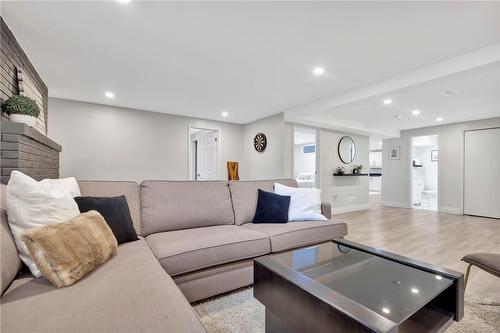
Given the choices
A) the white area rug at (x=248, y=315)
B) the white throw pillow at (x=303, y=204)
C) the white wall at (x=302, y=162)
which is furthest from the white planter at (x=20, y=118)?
the white wall at (x=302, y=162)

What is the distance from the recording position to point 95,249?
1.19m

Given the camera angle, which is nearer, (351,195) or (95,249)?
(95,249)

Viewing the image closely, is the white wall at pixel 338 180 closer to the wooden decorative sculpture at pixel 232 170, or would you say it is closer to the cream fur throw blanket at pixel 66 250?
the wooden decorative sculpture at pixel 232 170

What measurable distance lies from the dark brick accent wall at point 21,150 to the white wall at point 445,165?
756 centimetres

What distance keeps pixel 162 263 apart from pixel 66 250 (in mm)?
565

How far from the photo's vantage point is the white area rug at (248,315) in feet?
4.74

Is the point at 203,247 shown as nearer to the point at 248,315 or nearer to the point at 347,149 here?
the point at 248,315

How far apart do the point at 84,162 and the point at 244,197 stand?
134 inches

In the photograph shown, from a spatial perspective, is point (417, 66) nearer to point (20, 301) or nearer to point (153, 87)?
point (153, 87)

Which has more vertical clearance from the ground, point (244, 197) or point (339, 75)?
point (339, 75)

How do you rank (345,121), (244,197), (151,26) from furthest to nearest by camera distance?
1. (345,121)
2. (244,197)
3. (151,26)

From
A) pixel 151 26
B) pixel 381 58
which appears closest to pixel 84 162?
pixel 151 26

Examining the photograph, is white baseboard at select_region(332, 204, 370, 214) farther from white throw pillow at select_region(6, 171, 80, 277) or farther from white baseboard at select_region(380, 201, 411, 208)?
white throw pillow at select_region(6, 171, 80, 277)

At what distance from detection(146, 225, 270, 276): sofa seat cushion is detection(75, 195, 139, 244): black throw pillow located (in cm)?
19
